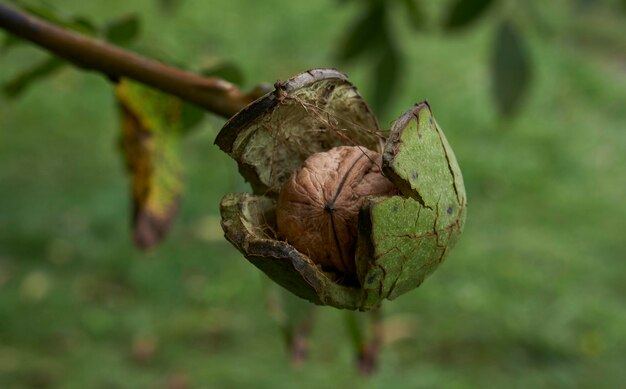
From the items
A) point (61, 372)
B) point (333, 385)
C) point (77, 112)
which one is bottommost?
point (77, 112)

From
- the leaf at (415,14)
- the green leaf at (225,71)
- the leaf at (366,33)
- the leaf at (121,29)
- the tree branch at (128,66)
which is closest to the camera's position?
the tree branch at (128,66)

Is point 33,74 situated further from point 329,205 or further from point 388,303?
point 388,303

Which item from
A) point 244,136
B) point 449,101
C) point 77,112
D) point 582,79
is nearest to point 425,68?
point 449,101

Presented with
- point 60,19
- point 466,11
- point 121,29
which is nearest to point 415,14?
point 466,11

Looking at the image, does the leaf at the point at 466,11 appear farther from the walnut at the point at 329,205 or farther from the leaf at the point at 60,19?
the walnut at the point at 329,205

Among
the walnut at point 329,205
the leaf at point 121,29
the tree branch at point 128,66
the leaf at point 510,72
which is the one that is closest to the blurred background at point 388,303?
the leaf at point 510,72

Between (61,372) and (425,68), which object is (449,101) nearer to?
(425,68)

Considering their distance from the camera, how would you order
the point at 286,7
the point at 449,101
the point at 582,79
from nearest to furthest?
the point at 449,101 < the point at 582,79 < the point at 286,7

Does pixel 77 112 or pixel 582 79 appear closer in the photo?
pixel 77 112
